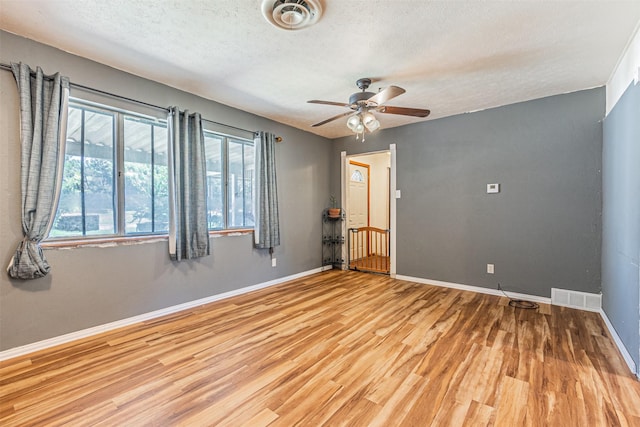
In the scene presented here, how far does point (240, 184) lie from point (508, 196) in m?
3.65

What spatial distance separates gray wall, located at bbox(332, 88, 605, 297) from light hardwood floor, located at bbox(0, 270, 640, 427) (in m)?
0.70

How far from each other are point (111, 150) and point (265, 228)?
2.04 m

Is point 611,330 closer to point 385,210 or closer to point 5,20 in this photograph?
point 385,210

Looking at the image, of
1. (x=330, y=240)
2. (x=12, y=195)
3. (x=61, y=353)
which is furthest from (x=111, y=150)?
(x=330, y=240)

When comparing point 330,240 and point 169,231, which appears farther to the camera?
point 330,240

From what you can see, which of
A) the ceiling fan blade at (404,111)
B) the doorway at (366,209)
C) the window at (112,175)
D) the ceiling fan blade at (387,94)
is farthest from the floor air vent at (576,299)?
the window at (112,175)

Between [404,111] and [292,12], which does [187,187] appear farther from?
[404,111]

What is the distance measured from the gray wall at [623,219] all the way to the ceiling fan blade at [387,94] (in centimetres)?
174

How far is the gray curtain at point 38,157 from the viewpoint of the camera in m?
2.29

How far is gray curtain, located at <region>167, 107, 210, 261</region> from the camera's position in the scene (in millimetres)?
3197

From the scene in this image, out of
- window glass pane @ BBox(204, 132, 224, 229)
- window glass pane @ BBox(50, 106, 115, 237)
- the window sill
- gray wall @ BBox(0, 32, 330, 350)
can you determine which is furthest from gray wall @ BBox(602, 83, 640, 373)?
window glass pane @ BBox(50, 106, 115, 237)

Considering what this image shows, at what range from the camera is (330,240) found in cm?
557

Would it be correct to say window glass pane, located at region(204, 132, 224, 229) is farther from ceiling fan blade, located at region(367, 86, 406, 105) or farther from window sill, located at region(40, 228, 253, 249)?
ceiling fan blade, located at region(367, 86, 406, 105)

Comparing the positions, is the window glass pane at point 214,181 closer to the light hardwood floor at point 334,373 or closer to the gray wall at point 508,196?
the light hardwood floor at point 334,373
